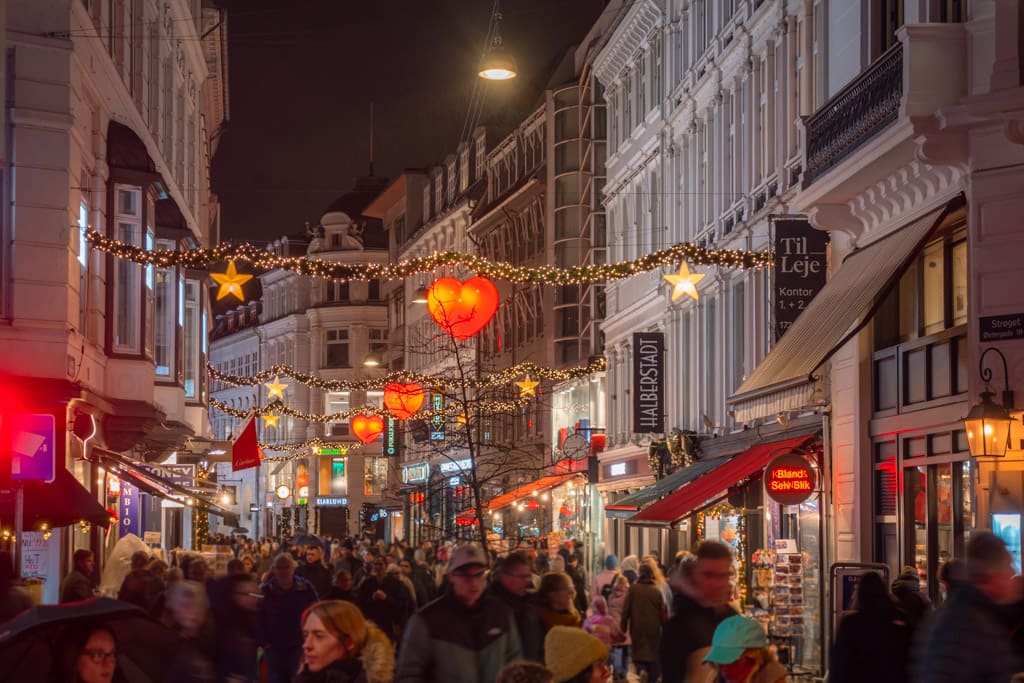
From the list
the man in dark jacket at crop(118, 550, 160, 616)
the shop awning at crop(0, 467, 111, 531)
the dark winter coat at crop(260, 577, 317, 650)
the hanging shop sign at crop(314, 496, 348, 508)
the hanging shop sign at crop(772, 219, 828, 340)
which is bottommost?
the hanging shop sign at crop(314, 496, 348, 508)

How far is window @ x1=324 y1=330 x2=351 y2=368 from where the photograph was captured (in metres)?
107

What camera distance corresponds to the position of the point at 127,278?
30641mm

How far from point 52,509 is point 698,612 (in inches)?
598

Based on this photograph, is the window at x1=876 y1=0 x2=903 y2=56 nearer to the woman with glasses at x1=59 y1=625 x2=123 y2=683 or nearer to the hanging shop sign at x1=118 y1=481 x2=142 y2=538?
the woman with glasses at x1=59 y1=625 x2=123 y2=683

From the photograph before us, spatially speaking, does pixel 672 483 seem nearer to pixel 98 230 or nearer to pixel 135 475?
pixel 135 475

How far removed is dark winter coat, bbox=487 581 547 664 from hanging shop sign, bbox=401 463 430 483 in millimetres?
71080

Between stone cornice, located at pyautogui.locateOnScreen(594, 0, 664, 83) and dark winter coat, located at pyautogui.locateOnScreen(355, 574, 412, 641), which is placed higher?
stone cornice, located at pyautogui.locateOnScreen(594, 0, 664, 83)

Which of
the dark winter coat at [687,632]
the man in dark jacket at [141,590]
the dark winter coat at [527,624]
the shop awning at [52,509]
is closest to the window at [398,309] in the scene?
the shop awning at [52,509]

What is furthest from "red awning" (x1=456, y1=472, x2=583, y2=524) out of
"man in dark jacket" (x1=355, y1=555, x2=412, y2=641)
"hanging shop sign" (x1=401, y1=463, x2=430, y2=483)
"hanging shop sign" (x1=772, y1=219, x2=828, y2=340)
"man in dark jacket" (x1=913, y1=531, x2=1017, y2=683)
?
"man in dark jacket" (x1=913, y1=531, x2=1017, y2=683)

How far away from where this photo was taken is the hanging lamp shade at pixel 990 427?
Answer: 17594 millimetres

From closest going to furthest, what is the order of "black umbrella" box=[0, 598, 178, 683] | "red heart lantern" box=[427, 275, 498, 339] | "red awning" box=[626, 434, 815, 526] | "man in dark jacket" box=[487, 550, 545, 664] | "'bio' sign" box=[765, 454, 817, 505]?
"black umbrella" box=[0, 598, 178, 683] → "man in dark jacket" box=[487, 550, 545, 664] → "red heart lantern" box=[427, 275, 498, 339] → "'bio' sign" box=[765, 454, 817, 505] → "red awning" box=[626, 434, 815, 526]

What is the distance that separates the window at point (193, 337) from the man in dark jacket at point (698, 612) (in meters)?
32.4

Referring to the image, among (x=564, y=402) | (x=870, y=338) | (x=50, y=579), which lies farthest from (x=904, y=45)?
(x=564, y=402)

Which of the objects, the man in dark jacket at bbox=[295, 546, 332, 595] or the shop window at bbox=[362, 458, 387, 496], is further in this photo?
the shop window at bbox=[362, 458, 387, 496]
